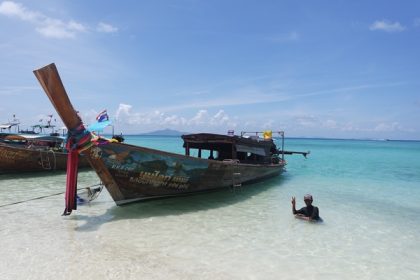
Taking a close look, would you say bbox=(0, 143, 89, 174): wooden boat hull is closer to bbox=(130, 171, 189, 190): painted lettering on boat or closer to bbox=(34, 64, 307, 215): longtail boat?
bbox=(34, 64, 307, 215): longtail boat

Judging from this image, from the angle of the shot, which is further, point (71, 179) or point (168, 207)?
point (168, 207)

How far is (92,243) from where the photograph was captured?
686cm

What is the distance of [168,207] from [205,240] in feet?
9.58

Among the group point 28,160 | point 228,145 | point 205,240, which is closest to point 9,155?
point 28,160

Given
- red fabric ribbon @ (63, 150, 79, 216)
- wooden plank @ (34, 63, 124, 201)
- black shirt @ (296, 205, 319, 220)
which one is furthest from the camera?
black shirt @ (296, 205, 319, 220)

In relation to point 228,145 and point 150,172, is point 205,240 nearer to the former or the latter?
point 150,172

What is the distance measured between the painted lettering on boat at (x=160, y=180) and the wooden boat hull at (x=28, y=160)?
401 inches

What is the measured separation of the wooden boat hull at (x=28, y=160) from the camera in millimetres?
16172

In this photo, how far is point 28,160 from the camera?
16781 millimetres

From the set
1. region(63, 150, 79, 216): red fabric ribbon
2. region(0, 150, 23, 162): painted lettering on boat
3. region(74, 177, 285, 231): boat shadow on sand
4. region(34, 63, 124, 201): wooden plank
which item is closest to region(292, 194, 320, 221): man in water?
region(74, 177, 285, 231): boat shadow on sand

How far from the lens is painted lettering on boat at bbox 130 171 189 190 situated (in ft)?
30.5

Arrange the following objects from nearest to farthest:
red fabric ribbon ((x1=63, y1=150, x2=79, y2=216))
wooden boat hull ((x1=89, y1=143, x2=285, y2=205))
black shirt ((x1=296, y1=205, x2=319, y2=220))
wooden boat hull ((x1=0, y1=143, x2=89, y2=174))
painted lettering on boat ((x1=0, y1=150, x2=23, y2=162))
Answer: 1. red fabric ribbon ((x1=63, y1=150, x2=79, y2=216))
2. wooden boat hull ((x1=89, y1=143, x2=285, y2=205))
3. black shirt ((x1=296, y1=205, x2=319, y2=220))
4. painted lettering on boat ((x1=0, y1=150, x2=23, y2=162))
5. wooden boat hull ((x1=0, y1=143, x2=89, y2=174))

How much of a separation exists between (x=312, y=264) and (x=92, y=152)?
5674mm

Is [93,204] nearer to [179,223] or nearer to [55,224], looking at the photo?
[55,224]
